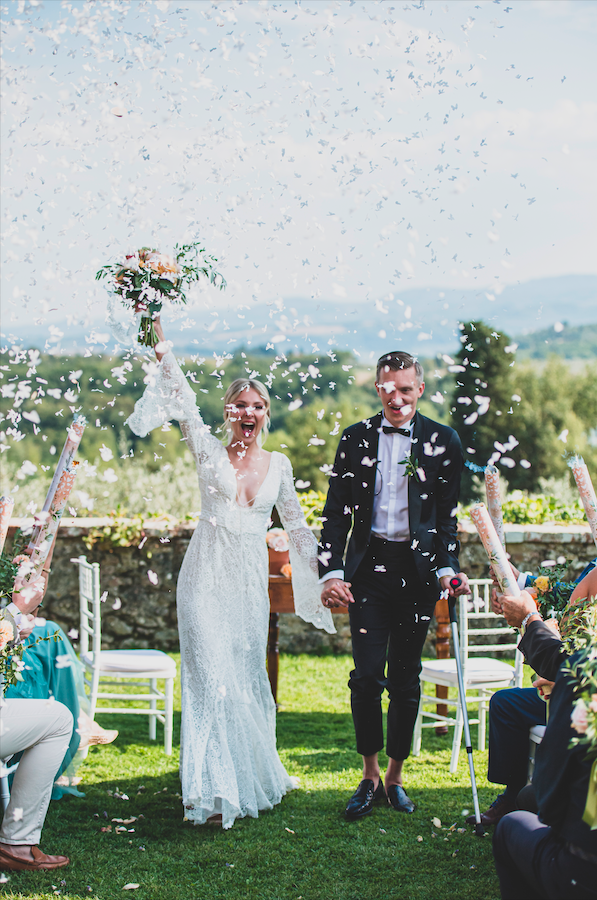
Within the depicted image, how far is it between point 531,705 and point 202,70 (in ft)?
10.1

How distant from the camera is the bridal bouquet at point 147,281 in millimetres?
3650

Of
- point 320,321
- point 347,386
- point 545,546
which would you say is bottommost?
point 545,546

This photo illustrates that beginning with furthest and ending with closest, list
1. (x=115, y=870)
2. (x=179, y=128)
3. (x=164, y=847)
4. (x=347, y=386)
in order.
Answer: (x=347, y=386)
(x=179, y=128)
(x=164, y=847)
(x=115, y=870)

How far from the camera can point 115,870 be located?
3.25 meters

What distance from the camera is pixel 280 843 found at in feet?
11.6

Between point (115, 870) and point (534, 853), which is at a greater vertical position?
point (534, 853)

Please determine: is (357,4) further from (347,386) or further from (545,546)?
(347,386)

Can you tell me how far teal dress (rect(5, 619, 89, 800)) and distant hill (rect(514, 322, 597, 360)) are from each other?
24.8 m

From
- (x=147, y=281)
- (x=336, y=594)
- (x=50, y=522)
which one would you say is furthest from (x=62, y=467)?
(x=336, y=594)

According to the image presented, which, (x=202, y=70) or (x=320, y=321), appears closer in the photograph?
(x=202, y=70)

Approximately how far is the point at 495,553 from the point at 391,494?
1.13 metres

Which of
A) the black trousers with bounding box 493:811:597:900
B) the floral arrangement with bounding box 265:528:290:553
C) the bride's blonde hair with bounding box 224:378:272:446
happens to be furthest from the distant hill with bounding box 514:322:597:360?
the black trousers with bounding box 493:811:597:900

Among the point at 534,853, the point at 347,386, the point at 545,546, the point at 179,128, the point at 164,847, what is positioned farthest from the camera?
the point at 347,386

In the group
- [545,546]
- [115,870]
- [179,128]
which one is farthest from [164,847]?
[545,546]
